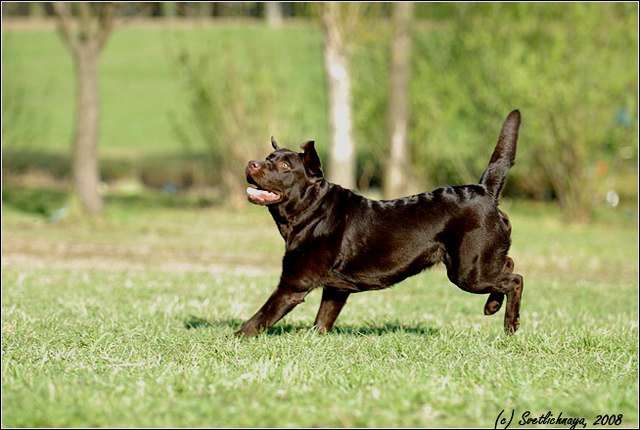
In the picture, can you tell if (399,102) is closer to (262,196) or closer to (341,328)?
(341,328)

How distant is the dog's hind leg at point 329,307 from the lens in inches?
300

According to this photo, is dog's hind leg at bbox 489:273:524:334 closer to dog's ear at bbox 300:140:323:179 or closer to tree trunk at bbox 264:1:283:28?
dog's ear at bbox 300:140:323:179

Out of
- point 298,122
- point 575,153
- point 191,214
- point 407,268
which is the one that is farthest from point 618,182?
point 407,268

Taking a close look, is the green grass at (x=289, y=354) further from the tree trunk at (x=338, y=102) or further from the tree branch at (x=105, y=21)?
the tree trunk at (x=338, y=102)

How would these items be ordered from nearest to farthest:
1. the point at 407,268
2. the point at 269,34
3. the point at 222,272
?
the point at 407,268
the point at 222,272
the point at 269,34

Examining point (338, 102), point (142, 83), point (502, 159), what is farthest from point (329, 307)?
point (142, 83)

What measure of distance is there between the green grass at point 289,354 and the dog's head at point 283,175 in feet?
3.05

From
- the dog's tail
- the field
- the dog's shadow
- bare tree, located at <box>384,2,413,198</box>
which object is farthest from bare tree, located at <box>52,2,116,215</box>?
the dog's tail

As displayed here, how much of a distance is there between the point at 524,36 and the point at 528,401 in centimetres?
1781

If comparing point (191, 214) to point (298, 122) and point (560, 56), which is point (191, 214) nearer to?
point (298, 122)

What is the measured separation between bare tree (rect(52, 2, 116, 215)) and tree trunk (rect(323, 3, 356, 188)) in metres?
4.07

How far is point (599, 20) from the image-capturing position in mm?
20969

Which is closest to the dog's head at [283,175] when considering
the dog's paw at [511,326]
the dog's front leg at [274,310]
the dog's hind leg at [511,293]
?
the dog's front leg at [274,310]

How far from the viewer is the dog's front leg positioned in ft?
23.6
